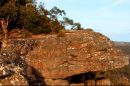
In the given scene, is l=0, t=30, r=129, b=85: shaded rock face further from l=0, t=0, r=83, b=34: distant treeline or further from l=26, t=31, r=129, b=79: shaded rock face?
l=0, t=0, r=83, b=34: distant treeline

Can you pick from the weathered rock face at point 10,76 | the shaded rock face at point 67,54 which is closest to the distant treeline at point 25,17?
the shaded rock face at point 67,54

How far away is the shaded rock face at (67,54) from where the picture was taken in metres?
35.2

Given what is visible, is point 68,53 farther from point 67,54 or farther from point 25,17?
point 25,17

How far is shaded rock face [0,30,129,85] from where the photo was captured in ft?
116

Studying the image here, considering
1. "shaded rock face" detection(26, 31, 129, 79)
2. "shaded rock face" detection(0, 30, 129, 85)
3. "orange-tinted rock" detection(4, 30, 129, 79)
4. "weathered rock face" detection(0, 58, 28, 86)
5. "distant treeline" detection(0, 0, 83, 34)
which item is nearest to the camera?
"weathered rock face" detection(0, 58, 28, 86)

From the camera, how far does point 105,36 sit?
127 ft

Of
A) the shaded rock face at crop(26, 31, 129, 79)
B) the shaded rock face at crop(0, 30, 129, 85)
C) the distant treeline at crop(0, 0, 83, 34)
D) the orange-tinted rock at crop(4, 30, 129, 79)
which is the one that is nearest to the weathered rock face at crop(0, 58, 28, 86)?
the shaded rock face at crop(0, 30, 129, 85)

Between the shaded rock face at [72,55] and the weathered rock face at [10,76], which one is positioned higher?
the weathered rock face at [10,76]

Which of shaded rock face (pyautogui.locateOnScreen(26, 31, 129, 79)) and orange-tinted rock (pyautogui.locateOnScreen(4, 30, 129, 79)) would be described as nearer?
orange-tinted rock (pyautogui.locateOnScreen(4, 30, 129, 79))

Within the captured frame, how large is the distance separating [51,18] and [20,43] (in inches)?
803

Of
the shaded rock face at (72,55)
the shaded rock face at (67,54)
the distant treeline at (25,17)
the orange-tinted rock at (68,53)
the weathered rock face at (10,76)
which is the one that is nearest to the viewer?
the weathered rock face at (10,76)

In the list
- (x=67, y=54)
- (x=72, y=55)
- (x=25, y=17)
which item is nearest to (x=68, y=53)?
(x=67, y=54)

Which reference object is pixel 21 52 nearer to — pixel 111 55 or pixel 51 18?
pixel 111 55

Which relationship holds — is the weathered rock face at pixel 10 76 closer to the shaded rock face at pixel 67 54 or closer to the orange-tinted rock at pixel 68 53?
the shaded rock face at pixel 67 54
